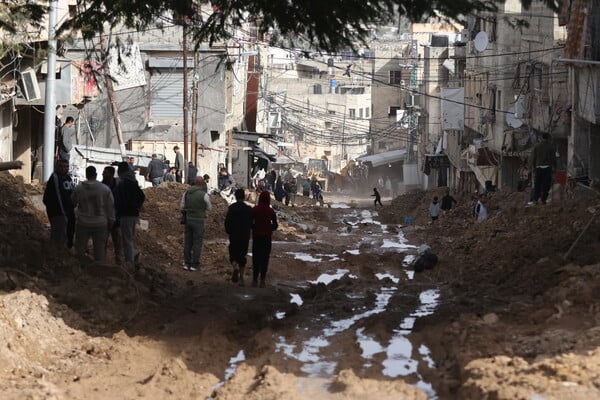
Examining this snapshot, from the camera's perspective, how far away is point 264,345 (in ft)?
40.0

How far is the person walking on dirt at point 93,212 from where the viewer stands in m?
16.3

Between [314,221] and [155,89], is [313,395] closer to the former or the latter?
[314,221]

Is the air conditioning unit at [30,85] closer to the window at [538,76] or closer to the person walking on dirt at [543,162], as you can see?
the person walking on dirt at [543,162]

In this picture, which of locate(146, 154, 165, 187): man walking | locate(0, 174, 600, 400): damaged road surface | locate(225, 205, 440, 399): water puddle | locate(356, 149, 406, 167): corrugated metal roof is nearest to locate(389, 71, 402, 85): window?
locate(356, 149, 406, 167): corrugated metal roof

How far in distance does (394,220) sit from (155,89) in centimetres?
1121

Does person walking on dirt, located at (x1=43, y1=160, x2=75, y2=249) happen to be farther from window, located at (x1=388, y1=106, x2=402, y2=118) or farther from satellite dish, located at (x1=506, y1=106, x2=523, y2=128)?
window, located at (x1=388, y1=106, x2=402, y2=118)

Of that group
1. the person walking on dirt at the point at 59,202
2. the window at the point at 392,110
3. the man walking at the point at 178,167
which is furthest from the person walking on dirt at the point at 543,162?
the window at the point at 392,110

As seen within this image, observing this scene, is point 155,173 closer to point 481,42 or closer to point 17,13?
point 481,42

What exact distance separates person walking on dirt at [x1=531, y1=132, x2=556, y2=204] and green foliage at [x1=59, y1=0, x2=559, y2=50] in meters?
10.1

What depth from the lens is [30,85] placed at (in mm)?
26609

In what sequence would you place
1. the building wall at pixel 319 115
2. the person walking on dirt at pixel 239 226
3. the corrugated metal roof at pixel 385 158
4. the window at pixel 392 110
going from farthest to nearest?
the building wall at pixel 319 115 < the window at pixel 392 110 < the corrugated metal roof at pixel 385 158 < the person walking on dirt at pixel 239 226

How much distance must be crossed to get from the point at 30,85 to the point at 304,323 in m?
14.7

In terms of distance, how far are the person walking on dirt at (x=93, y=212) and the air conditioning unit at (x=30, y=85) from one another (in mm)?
10732

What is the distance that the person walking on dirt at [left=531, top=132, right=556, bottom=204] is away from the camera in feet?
84.2
